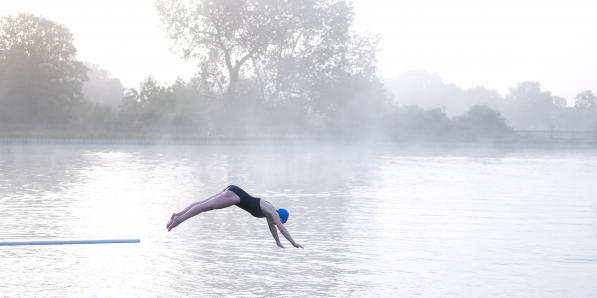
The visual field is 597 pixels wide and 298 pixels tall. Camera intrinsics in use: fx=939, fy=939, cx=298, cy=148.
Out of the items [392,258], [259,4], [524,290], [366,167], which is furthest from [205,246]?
[259,4]

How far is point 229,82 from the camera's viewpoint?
9038cm

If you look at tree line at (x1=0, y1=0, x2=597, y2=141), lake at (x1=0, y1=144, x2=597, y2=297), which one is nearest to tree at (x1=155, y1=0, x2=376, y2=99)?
tree line at (x1=0, y1=0, x2=597, y2=141)

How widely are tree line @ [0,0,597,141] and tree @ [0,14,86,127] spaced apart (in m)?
0.09

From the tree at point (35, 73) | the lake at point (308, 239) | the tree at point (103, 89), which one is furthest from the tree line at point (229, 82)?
the tree at point (103, 89)

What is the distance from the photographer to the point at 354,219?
2392 centimetres

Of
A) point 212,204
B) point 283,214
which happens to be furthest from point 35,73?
point 283,214

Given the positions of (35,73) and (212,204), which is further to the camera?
(35,73)

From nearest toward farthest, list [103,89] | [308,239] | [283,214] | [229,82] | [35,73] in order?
[283,214] < [308,239] < [35,73] < [229,82] < [103,89]

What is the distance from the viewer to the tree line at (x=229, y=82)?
8319 centimetres

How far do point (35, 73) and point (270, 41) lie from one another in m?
21.8

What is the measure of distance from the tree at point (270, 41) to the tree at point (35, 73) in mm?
10269

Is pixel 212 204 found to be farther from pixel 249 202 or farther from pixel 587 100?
pixel 587 100

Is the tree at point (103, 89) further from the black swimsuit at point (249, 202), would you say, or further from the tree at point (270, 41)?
the black swimsuit at point (249, 202)

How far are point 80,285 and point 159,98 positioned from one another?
77.5 m
